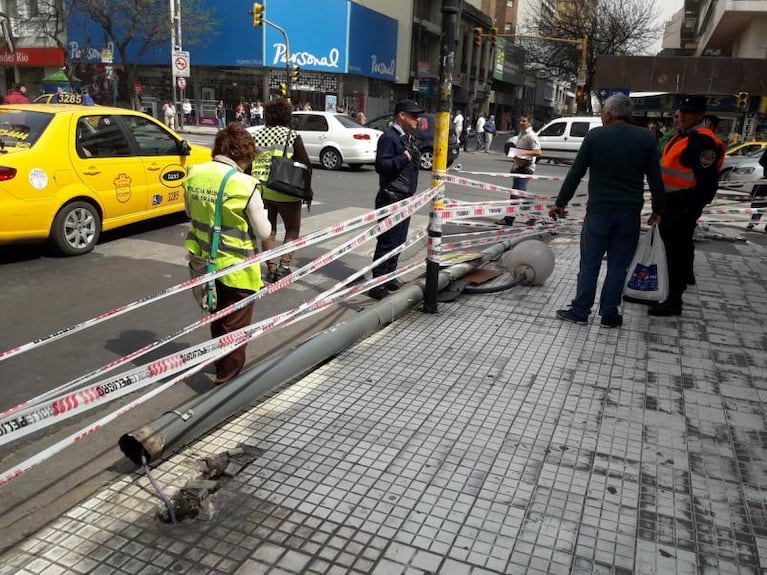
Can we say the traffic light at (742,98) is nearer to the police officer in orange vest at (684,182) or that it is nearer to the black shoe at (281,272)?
the police officer in orange vest at (684,182)

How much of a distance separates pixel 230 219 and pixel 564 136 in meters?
23.0

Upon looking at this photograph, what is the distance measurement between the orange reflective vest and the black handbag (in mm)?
3209

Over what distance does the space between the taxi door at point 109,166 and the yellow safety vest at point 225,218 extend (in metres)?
4.04

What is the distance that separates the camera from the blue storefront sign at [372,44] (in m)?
36.3

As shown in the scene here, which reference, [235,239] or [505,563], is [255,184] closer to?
A: [235,239]

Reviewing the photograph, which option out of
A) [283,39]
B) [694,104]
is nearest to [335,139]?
[694,104]

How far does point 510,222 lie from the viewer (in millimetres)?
10125

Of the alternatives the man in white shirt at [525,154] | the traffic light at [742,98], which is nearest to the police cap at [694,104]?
the man in white shirt at [525,154]

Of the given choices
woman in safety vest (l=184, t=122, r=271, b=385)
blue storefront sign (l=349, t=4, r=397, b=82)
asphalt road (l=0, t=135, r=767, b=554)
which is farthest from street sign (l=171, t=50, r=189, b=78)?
woman in safety vest (l=184, t=122, r=271, b=385)

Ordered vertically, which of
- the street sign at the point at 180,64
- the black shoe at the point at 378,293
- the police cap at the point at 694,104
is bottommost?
the black shoe at the point at 378,293

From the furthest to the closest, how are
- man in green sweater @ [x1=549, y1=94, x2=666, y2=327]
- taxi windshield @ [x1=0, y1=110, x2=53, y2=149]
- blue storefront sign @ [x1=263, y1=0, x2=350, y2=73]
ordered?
blue storefront sign @ [x1=263, y1=0, x2=350, y2=73] < taxi windshield @ [x1=0, y1=110, x2=53, y2=149] < man in green sweater @ [x1=549, y1=94, x2=666, y2=327]

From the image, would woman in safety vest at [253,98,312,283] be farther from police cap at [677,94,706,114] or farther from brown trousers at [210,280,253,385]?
police cap at [677,94,706,114]

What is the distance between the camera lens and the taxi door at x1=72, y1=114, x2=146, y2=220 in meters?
7.14

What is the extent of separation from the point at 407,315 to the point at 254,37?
32.2 m
